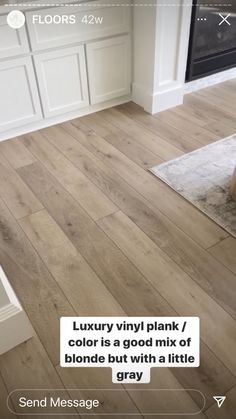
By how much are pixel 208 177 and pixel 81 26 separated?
133 cm

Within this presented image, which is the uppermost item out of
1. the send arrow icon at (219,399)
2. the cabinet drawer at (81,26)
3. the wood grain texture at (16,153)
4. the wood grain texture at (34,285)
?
the cabinet drawer at (81,26)

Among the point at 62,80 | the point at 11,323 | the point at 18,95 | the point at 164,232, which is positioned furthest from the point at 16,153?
the point at 11,323

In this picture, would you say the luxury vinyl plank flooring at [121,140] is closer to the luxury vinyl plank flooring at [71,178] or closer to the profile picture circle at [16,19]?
the luxury vinyl plank flooring at [71,178]

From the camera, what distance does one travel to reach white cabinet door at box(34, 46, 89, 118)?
238 cm

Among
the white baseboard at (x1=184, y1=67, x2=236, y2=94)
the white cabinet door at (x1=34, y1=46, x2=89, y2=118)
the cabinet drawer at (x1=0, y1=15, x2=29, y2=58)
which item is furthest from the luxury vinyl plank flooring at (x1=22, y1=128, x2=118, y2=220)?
the white baseboard at (x1=184, y1=67, x2=236, y2=94)

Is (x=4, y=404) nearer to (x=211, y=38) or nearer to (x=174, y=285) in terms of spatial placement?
(x=174, y=285)

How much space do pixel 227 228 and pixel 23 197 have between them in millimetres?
1145

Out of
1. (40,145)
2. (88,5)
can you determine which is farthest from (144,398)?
(88,5)

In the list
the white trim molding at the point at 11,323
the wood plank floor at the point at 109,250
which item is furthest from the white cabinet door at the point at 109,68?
the white trim molding at the point at 11,323

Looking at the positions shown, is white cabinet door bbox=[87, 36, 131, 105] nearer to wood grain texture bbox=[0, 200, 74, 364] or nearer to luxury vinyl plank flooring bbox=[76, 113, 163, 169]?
luxury vinyl plank flooring bbox=[76, 113, 163, 169]

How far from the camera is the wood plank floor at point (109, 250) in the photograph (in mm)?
1283

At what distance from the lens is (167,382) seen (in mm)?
1250

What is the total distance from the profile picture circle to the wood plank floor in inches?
28.3

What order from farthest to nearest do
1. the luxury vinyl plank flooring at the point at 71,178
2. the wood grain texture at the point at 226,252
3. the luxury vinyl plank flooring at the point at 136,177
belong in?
1. the luxury vinyl plank flooring at the point at 71,178
2. the luxury vinyl plank flooring at the point at 136,177
3. the wood grain texture at the point at 226,252
